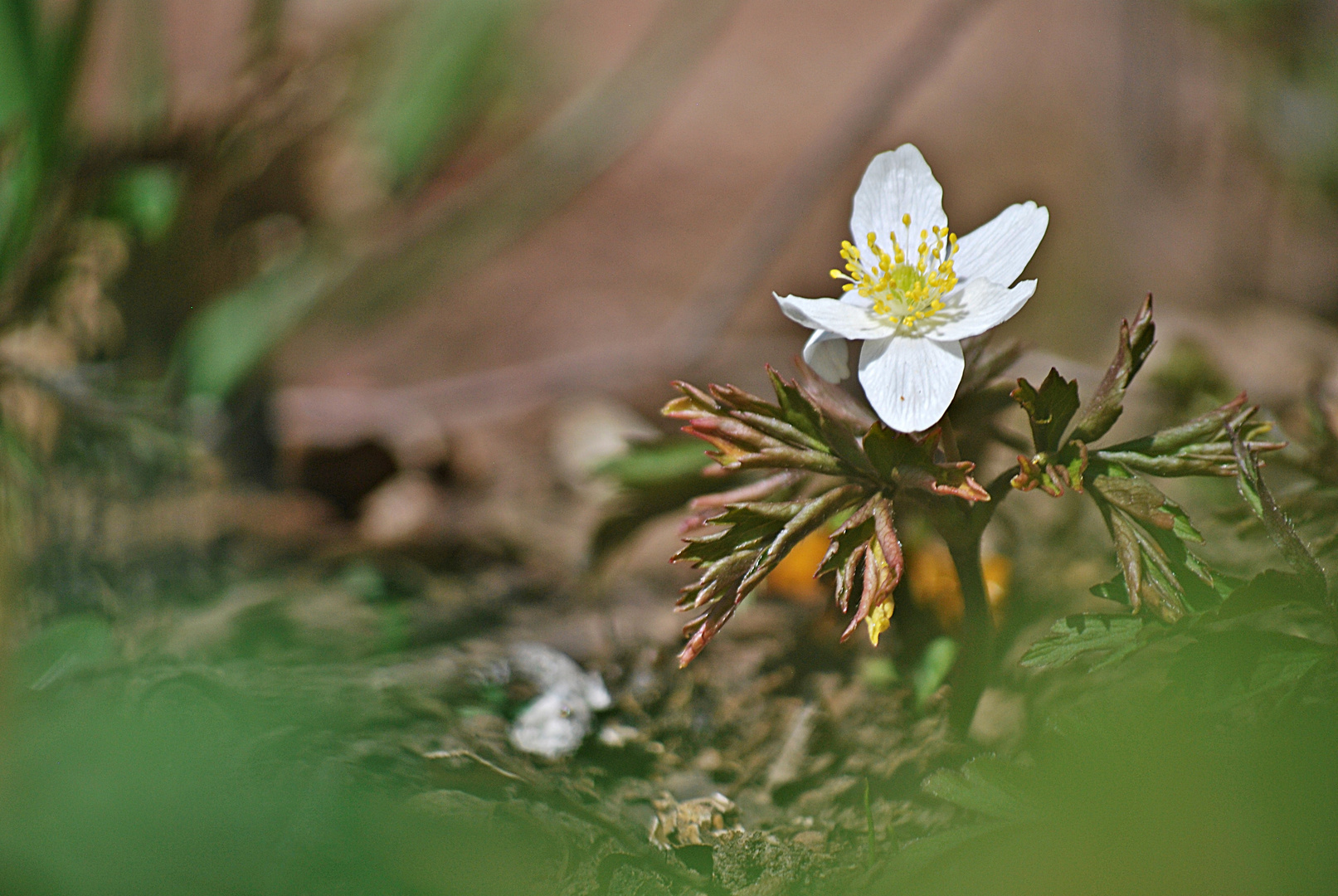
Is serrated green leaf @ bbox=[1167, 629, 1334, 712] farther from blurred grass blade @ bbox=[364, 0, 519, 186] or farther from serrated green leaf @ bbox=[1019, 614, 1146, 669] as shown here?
blurred grass blade @ bbox=[364, 0, 519, 186]

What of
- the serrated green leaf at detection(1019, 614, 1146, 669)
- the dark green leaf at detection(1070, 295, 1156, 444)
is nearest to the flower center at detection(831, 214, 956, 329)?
the dark green leaf at detection(1070, 295, 1156, 444)

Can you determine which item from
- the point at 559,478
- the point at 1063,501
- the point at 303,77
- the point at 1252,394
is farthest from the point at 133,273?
the point at 1252,394

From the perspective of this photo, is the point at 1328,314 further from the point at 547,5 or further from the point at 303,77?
the point at 303,77

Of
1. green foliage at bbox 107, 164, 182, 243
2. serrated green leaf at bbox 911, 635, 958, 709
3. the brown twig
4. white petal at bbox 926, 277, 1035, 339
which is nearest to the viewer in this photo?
white petal at bbox 926, 277, 1035, 339

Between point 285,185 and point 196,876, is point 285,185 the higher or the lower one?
the higher one

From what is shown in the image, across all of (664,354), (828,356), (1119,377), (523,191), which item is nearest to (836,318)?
(828,356)

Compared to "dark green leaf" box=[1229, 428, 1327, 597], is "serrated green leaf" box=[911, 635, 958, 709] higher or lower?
lower

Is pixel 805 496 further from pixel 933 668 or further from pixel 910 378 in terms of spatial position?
pixel 933 668
